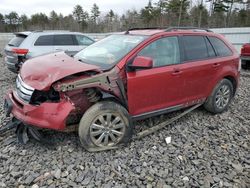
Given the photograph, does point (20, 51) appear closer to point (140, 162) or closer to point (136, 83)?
point (136, 83)

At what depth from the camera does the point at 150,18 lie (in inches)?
1617

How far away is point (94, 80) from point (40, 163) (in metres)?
1.31

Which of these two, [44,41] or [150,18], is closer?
[44,41]

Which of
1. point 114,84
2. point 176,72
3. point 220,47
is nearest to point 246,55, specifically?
point 220,47

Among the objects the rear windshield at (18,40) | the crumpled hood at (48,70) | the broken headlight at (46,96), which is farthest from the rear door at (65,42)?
the broken headlight at (46,96)

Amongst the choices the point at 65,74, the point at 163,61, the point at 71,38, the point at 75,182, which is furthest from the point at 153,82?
the point at 71,38

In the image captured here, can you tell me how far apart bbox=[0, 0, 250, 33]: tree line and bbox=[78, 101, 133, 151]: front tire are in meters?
29.9

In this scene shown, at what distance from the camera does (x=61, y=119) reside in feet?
10.0

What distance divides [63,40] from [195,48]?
207 inches

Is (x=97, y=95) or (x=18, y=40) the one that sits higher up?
(x=18, y=40)

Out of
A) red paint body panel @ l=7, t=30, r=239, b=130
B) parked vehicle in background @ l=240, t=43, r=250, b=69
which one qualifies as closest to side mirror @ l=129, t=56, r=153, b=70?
red paint body panel @ l=7, t=30, r=239, b=130

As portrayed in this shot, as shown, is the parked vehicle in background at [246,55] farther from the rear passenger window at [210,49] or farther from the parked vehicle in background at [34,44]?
the parked vehicle in background at [34,44]

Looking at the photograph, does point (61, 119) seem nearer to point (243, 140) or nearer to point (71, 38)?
point (243, 140)

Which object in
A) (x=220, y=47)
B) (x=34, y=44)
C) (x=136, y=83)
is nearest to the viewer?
(x=136, y=83)
